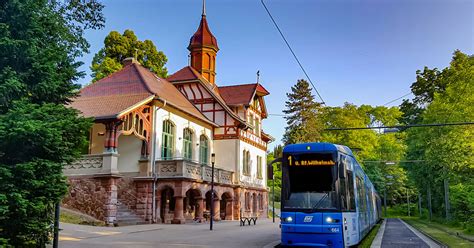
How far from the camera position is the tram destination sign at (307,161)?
1226 cm

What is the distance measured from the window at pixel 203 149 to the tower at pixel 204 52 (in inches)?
323

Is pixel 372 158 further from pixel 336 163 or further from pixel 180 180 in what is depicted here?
pixel 336 163

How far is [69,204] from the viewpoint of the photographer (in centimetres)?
2164

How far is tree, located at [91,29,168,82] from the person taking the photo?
38875mm

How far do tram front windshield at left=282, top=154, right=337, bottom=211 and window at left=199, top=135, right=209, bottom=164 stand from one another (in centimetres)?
1888

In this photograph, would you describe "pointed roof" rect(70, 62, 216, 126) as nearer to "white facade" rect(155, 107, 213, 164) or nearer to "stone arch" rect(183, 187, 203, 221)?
"white facade" rect(155, 107, 213, 164)

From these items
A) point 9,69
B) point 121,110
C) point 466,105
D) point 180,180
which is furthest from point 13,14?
point 466,105

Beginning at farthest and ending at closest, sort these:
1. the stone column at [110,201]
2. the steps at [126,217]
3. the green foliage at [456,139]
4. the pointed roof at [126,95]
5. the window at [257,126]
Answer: the window at [257,126]
the green foliage at [456,139]
the pointed roof at [126,95]
the steps at [126,217]
the stone column at [110,201]

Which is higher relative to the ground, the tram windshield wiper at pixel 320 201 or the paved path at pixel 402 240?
the tram windshield wiper at pixel 320 201

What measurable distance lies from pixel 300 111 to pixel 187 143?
33.7 metres

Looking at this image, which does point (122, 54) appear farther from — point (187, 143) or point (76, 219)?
point (76, 219)

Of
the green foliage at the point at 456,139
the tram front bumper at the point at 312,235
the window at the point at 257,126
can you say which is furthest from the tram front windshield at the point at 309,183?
the window at the point at 257,126

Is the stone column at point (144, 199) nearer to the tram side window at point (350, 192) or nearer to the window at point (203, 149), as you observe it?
the window at point (203, 149)

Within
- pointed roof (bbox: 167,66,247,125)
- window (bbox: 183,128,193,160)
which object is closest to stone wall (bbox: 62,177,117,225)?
window (bbox: 183,128,193,160)
